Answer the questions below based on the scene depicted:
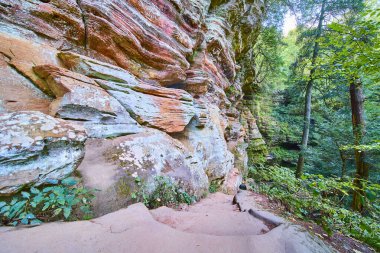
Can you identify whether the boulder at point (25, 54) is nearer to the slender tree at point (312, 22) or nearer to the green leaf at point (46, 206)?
the green leaf at point (46, 206)

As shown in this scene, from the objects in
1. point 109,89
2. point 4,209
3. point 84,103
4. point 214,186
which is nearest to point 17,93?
point 84,103

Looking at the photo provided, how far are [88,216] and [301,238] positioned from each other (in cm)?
265

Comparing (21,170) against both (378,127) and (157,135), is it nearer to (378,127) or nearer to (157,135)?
(157,135)

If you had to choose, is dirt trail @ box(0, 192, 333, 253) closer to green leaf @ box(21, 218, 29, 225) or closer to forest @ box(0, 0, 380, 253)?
forest @ box(0, 0, 380, 253)

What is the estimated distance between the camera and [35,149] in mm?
2195

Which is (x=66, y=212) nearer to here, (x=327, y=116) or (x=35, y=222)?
(x=35, y=222)

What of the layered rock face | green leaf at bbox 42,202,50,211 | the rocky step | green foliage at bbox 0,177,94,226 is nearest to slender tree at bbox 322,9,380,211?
the rocky step

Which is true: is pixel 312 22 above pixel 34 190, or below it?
above

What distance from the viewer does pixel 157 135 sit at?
456 cm

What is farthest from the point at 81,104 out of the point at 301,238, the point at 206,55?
the point at 206,55

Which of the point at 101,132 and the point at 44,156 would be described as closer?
the point at 44,156

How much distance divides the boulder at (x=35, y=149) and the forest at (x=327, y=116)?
13.6 feet

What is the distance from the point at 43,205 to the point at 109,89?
2960 mm

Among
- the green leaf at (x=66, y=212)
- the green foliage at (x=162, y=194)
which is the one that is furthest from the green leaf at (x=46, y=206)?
the green foliage at (x=162, y=194)
